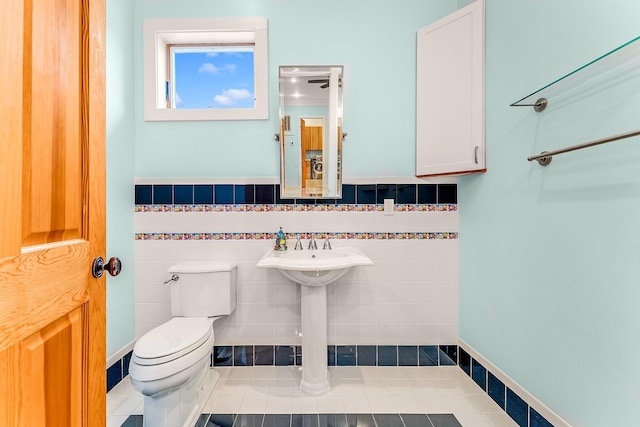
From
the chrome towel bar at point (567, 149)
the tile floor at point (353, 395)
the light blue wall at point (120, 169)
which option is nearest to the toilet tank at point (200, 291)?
the light blue wall at point (120, 169)

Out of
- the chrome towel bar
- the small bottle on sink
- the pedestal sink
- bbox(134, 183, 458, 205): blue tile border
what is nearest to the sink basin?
the pedestal sink

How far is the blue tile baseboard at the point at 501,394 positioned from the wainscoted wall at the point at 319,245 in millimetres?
181

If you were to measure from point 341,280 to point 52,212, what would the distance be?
65.8 inches

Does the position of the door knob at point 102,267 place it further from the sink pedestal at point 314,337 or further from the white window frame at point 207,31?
the white window frame at point 207,31

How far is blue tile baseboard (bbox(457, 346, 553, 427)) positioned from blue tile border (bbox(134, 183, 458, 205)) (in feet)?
3.42

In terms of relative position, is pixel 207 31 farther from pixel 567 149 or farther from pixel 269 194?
pixel 567 149

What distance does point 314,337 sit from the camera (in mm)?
1855

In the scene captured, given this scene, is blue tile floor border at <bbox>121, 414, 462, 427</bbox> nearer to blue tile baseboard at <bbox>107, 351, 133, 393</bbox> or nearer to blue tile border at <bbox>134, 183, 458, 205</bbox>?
blue tile baseboard at <bbox>107, 351, 133, 393</bbox>

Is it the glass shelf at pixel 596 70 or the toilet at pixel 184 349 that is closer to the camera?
the glass shelf at pixel 596 70

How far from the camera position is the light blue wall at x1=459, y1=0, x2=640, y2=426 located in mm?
1097

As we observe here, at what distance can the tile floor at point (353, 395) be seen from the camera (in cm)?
171

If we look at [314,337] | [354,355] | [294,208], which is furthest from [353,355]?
[294,208]

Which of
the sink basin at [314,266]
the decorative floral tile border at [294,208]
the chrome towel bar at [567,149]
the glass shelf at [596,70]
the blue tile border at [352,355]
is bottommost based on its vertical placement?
the blue tile border at [352,355]

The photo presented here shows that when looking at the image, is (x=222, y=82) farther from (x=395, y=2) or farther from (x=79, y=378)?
(x=79, y=378)
